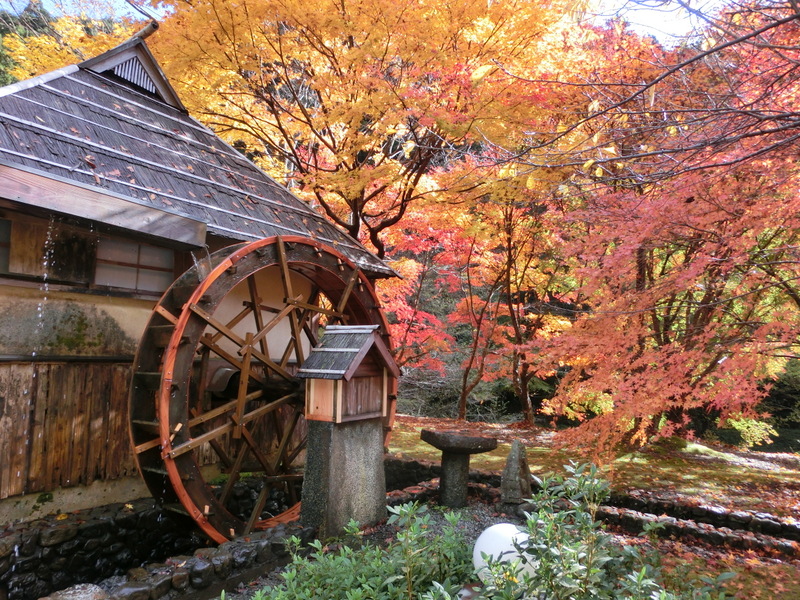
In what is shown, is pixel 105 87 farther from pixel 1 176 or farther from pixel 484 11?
pixel 484 11

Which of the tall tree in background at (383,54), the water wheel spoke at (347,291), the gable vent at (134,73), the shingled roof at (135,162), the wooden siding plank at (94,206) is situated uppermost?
the tall tree in background at (383,54)

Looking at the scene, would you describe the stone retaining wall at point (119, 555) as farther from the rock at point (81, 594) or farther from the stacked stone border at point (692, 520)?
the stacked stone border at point (692, 520)

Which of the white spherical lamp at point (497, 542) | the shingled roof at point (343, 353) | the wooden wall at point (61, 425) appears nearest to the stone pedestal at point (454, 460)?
the shingled roof at point (343, 353)

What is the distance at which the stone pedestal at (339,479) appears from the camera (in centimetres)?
514

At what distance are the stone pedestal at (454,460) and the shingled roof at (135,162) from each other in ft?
10.1

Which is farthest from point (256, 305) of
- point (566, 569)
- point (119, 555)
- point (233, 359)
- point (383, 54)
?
point (566, 569)

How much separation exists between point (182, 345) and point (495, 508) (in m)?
4.02

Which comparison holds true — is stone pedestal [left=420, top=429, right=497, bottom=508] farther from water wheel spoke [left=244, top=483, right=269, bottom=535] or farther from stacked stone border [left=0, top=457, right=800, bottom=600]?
water wheel spoke [left=244, top=483, right=269, bottom=535]

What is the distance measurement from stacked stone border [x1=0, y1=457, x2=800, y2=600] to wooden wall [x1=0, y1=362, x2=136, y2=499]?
1.34ft

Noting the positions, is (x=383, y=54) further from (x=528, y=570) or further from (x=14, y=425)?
(x=528, y=570)

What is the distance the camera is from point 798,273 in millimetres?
5582

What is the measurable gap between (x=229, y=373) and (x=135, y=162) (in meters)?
2.71

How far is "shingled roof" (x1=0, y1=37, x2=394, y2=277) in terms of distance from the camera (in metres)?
4.63

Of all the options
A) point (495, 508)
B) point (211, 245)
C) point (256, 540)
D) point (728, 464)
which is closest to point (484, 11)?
point (211, 245)
